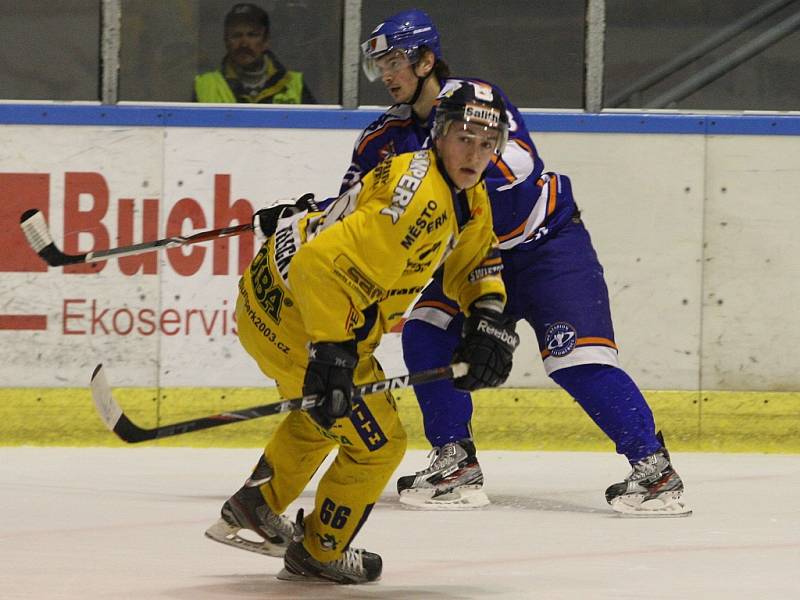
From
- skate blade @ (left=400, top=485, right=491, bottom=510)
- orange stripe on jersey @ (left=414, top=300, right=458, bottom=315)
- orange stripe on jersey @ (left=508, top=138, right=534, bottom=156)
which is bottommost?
skate blade @ (left=400, top=485, right=491, bottom=510)

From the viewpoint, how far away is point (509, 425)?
5.12m

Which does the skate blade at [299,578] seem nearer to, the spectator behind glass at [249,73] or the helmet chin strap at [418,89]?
the helmet chin strap at [418,89]

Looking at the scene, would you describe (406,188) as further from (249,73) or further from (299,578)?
(249,73)

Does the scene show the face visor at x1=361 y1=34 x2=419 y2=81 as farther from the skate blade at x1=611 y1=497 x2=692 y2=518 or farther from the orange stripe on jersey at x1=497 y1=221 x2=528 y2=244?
the skate blade at x1=611 y1=497 x2=692 y2=518

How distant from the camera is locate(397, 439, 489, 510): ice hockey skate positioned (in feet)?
13.5

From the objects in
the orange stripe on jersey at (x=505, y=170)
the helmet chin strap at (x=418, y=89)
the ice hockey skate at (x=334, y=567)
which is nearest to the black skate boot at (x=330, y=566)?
the ice hockey skate at (x=334, y=567)

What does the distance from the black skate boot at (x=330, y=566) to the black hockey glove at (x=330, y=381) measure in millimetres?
441

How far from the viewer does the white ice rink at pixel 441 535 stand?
9.90 feet

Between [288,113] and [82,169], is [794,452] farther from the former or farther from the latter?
[82,169]

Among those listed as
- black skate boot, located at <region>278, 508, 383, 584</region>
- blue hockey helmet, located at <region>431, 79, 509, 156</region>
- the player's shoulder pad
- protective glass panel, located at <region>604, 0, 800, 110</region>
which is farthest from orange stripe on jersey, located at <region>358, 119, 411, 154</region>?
protective glass panel, located at <region>604, 0, 800, 110</region>

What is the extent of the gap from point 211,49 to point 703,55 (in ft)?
5.73

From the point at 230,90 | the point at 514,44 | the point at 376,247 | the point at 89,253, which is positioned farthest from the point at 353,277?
the point at 514,44

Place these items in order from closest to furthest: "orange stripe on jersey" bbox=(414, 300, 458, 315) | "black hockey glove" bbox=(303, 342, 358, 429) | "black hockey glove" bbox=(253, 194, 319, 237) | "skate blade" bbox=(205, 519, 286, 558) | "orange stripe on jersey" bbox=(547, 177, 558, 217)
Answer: "black hockey glove" bbox=(303, 342, 358, 429) < "skate blade" bbox=(205, 519, 286, 558) < "black hockey glove" bbox=(253, 194, 319, 237) < "orange stripe on jersey" bbox=(547, 177, 558, 217) < "orange stripe on jersey" bbox=(414, 300, 458, 315)

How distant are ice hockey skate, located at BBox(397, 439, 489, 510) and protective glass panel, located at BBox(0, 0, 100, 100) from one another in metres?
1.87
